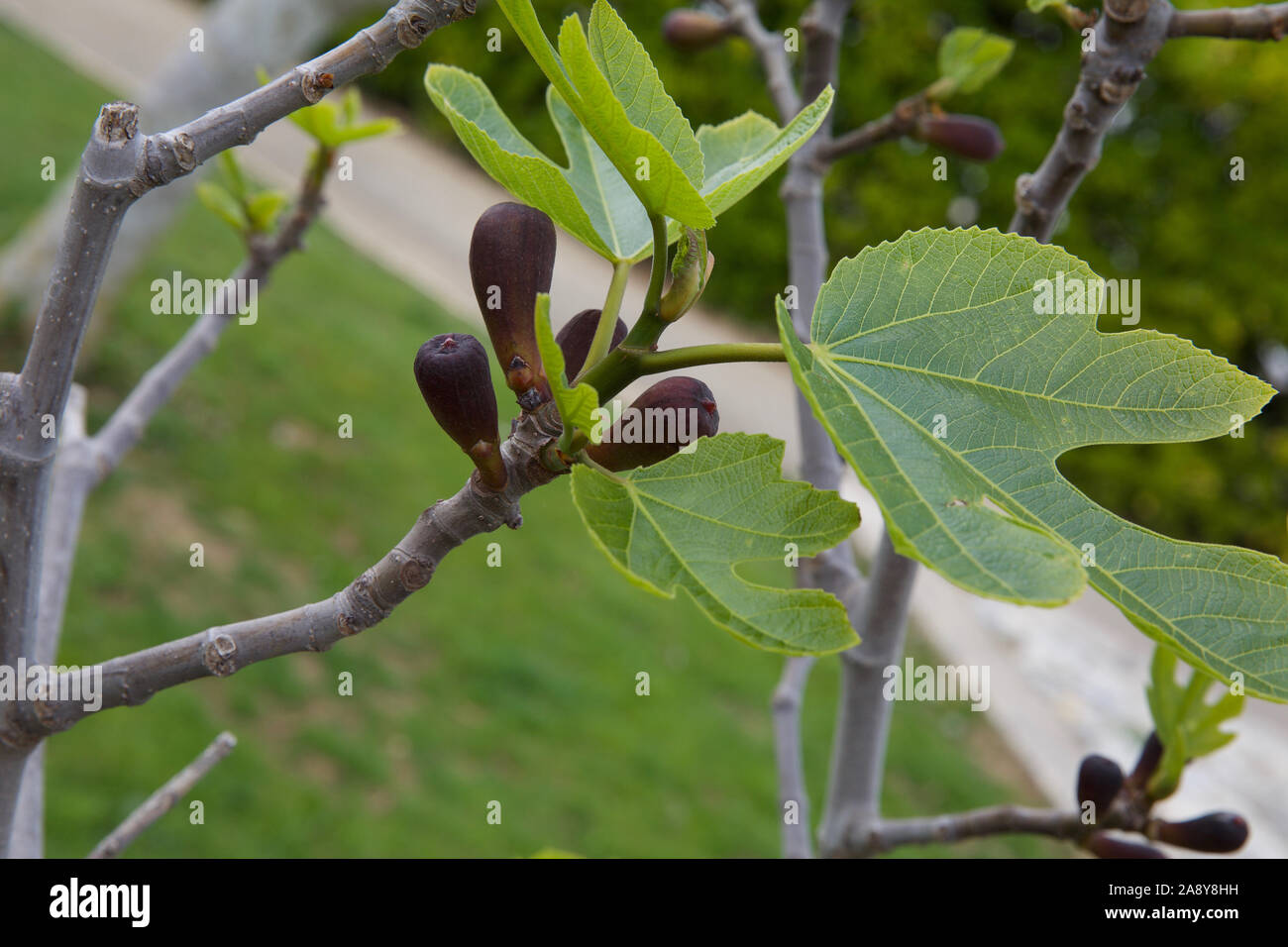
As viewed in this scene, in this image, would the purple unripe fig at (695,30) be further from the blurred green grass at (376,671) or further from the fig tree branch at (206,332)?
the blurred green grass at (376,671)

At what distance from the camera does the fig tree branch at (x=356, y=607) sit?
80 centimetres

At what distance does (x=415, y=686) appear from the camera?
15.5 feet

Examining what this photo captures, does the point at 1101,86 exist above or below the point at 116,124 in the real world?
above

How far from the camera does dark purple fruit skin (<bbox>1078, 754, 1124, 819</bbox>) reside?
129cm

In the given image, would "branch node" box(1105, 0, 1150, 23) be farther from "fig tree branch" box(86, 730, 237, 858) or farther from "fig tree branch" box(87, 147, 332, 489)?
"fig tree branch" box(86, 730, 237, 858)

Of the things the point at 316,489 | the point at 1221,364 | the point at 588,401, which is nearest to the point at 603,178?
the point at 588,401

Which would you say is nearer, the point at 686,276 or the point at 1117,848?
the point at 686,276

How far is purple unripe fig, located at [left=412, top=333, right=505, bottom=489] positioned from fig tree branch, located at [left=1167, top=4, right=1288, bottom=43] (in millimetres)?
898

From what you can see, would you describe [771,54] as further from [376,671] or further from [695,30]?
[376,671]

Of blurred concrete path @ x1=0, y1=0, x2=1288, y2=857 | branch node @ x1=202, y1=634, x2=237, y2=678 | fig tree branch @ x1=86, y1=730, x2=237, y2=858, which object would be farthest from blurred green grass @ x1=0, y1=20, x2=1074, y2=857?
branch node @ x1=202, y1=634, x2=237, y2=678

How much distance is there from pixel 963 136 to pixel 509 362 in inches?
52.5

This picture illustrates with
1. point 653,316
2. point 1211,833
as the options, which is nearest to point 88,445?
point 653,316

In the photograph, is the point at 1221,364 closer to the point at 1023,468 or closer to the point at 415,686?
the point at 1023,468

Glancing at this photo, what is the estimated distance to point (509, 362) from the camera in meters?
0.84
